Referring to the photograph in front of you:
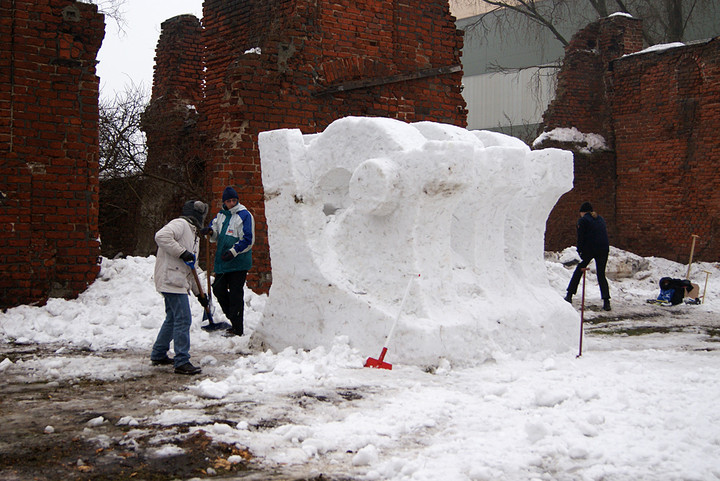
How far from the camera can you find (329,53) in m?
10.3

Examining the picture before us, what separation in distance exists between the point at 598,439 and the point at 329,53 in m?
7.56

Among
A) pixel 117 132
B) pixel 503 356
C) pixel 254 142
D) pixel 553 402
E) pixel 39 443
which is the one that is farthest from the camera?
pixel 117 132

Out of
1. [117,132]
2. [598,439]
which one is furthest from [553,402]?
[117,132]

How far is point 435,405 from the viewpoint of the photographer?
4.50 metres

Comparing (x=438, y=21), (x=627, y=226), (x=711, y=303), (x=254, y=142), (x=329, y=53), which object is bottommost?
(x=711, y=303)

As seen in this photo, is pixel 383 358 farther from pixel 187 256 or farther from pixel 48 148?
pixel 48 148

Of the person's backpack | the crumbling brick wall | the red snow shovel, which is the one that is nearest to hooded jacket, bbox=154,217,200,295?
the red snow shovel

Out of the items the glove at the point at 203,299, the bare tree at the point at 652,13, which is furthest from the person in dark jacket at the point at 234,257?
the bare tree at the point at 652,13

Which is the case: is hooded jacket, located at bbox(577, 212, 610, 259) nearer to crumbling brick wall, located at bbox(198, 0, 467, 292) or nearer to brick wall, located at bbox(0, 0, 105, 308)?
crumbling brick wall, located at bbox(198, 0, 467, 292)

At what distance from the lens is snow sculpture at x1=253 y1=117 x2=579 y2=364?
578cm

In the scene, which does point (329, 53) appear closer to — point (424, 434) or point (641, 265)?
point (424, 434)

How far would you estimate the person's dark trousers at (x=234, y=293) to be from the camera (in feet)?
24.0

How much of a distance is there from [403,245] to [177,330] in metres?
1.92

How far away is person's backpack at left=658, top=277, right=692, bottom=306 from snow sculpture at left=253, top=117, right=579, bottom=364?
523cm
